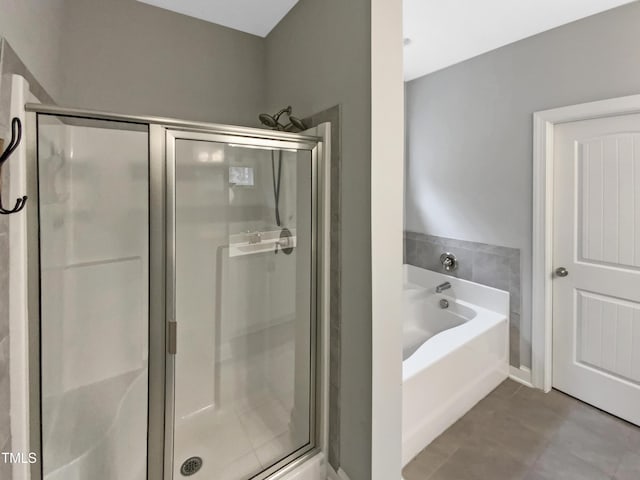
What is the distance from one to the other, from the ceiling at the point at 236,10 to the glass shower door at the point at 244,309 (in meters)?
0.89

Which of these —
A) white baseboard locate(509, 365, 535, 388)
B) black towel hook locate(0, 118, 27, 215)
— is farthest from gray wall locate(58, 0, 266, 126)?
white baseboard locate(509, 365, 535, 388)

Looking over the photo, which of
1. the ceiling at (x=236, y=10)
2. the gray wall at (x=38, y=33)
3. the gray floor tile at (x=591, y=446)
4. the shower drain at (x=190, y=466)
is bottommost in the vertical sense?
the gray floor tile at (x=591, y=446)

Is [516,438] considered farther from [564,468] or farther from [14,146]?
[14,146]

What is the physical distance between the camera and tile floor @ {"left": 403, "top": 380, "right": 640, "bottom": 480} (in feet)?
5.19

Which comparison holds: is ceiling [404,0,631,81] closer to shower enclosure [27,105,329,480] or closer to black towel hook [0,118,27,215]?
shower enclosure [27,105,329,480]

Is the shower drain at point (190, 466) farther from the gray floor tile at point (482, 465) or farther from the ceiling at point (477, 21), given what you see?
the ceiling at point (477, 21)

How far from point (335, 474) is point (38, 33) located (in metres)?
2.09

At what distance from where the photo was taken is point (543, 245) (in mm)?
2182

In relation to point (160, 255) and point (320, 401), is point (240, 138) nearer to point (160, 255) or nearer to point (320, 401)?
point (160, 255)

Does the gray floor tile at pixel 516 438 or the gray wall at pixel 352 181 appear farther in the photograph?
the gray floor tile at pixel 516 438

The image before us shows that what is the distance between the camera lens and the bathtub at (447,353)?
5.64ft

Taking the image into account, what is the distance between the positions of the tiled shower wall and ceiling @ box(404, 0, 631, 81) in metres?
1.55

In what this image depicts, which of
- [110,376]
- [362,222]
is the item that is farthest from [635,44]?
[110,376]

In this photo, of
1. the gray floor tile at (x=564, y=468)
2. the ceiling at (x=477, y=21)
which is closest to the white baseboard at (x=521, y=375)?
the gray floor tile at (x=564, y=468)
